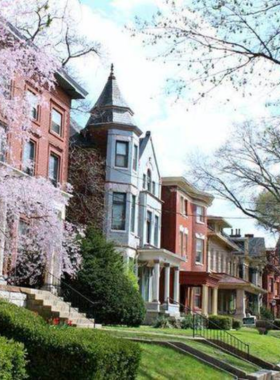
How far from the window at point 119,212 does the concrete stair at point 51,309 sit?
43.9 feet

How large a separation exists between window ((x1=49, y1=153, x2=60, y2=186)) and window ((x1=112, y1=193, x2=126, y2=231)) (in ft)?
25.1

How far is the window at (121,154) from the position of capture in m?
39.4

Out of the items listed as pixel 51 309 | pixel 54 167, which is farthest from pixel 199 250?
pixel 51 309

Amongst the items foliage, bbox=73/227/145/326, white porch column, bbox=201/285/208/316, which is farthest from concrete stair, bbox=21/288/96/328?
white porch column, bbox=201/285/208/316

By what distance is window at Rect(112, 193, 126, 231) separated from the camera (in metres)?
39.2

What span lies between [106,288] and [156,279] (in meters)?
12.6

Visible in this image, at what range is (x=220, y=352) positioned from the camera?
21.8 meters

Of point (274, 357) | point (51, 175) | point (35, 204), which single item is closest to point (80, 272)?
point (51, 175)

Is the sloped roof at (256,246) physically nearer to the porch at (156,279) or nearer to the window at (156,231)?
the porch at (156,279)

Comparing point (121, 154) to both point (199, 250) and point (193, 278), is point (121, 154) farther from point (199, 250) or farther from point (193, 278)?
point (199, 250)

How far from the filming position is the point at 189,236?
175 ft

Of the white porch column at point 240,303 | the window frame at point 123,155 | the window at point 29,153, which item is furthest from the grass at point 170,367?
the white porch column at point 240,303

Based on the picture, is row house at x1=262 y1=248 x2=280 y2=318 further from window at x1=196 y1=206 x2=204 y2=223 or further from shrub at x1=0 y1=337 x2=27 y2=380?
shrub at x1=0 y1=337 x2=27 y2=380

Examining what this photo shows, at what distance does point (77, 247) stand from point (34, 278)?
2232 mm
